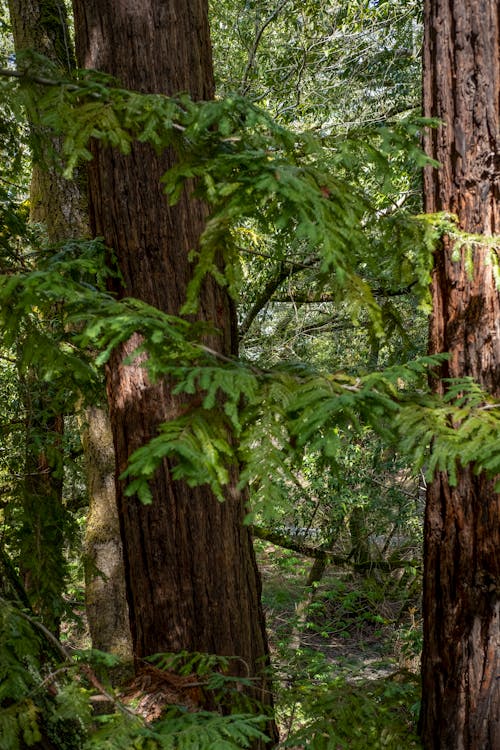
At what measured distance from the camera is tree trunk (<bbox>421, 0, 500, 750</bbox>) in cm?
274

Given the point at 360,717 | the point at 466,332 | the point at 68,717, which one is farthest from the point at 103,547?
the point at 466,332

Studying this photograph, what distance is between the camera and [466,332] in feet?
9.14

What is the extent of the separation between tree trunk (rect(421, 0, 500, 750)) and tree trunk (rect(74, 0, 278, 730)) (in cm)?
100

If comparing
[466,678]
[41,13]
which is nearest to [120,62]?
[466,678]

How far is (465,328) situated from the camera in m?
2.79

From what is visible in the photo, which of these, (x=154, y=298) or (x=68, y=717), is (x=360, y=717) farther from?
(x=154, y=298)

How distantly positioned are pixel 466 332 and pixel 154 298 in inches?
54.4

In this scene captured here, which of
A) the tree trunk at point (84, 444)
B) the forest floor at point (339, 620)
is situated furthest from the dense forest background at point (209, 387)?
the forest floor at point (339, 620)

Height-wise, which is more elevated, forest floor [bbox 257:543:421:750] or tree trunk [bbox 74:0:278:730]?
tree trunk [bbox 74:0:278:730]

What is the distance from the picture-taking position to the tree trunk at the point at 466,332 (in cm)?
274

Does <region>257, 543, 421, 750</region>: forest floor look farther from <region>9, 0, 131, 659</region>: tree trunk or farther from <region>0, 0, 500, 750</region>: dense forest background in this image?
<region>0, 0, 500, 750</region>: dense forest background

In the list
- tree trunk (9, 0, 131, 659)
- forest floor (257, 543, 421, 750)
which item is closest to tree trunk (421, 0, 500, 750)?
forest floor (257, 543, 421, 750)

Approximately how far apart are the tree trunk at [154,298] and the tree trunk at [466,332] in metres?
1.00

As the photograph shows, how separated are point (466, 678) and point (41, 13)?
6.83 meters
